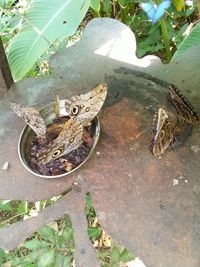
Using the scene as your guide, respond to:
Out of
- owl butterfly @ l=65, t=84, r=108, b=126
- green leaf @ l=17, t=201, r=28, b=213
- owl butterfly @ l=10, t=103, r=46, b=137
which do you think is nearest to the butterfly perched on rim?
owl butterfly @ l=65, t=84, r=108, b=126

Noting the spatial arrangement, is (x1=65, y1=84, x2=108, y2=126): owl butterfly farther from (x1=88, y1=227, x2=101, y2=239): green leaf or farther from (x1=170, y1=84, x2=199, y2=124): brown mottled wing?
(x1=88, y1=227, x2=101, y2=239): green leaf

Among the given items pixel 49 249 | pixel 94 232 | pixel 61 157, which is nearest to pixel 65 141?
pixel 61 157

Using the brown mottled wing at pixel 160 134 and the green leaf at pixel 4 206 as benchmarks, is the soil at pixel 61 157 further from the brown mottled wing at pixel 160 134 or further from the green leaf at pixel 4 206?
the green leaf at pixel 4 206

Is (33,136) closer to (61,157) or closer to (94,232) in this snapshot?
(61,157)

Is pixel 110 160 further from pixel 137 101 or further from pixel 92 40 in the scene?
pixel 92 40

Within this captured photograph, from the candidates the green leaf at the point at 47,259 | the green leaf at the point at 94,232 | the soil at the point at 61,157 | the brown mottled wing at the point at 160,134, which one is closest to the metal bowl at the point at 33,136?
the soil at the point at 61,157
